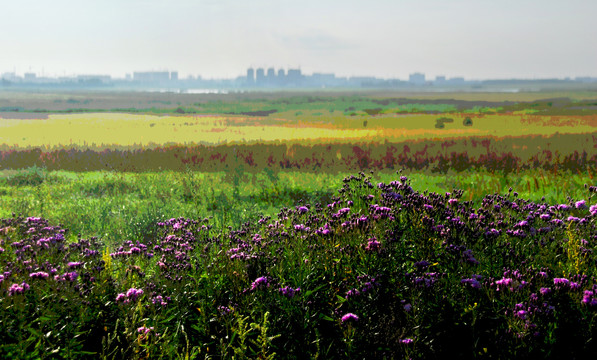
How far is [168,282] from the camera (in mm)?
4707

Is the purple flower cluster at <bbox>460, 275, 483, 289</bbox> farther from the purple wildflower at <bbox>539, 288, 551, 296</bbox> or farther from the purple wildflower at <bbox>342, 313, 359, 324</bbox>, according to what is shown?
the purple wildflower at <bbox>342, 313, 359, 324</bbox>

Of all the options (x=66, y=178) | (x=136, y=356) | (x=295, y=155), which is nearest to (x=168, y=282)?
(x=136, y=356)

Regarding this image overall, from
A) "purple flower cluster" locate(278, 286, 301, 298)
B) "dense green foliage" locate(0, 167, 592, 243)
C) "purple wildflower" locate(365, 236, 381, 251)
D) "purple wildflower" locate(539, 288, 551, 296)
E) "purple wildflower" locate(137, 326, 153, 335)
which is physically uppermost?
"purple wildflower" locate(365, 236, 381, 251)

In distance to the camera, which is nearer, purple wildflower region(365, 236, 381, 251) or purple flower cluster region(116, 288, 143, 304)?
purple flower cluster region(116, 288, 143, 304)

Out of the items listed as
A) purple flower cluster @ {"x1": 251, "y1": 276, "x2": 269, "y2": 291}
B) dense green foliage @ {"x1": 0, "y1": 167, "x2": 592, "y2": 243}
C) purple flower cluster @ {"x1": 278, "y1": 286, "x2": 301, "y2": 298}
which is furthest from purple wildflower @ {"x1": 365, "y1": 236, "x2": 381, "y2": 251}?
dense green foliage @ {"x1": 0, "y1": 167, "x2": 592, "y2": 243}

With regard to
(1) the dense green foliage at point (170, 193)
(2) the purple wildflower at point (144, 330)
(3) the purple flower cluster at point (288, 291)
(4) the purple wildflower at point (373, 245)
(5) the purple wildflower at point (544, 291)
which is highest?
(4) the purple wildflower at point (373, 245)

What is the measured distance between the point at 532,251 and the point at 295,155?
45.7ft

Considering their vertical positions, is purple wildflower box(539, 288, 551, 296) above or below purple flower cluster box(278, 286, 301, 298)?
above

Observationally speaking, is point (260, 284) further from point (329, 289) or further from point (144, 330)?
point (144, 330)

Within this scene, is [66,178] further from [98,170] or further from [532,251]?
[532,251]

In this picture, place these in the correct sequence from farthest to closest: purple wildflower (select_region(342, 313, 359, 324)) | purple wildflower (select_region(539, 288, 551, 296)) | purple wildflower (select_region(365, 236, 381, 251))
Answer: purple wildflower (select_region(365, 236, 381, 251))
purple wildflower (select_region(539, 288, 551, 296))
purple wildflower (select_region(342, 313, 359, 324))

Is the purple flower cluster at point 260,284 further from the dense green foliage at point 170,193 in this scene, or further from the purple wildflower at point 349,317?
the dense green foliage at point 170,193

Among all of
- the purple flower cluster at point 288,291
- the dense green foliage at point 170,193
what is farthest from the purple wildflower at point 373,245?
the dense green foliage at point 170,193

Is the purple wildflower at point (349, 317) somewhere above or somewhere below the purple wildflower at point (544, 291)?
below
